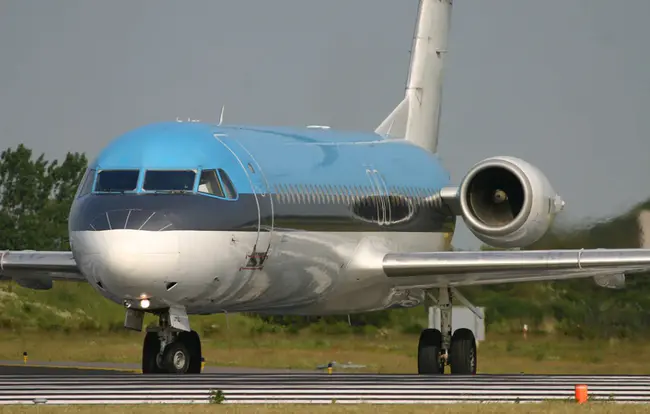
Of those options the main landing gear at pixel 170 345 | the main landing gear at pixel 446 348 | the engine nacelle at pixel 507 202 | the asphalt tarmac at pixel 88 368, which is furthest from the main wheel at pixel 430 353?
the asphalt tarmac at pixel 88 368

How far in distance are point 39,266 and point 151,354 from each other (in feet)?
9.85

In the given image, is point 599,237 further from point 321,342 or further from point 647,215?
point 321,342

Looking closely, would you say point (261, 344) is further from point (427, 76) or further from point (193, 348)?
point (193, 348)

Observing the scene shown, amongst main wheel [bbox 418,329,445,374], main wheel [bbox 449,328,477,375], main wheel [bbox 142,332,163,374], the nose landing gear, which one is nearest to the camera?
the nose landing gear

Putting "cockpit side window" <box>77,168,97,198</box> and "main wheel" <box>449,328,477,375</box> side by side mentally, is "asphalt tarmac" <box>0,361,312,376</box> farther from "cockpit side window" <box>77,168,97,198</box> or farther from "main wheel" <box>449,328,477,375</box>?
"cockpit side window" <box>77,168,97,198</box>

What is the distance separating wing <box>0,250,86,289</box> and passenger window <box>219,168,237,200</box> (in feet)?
12.9

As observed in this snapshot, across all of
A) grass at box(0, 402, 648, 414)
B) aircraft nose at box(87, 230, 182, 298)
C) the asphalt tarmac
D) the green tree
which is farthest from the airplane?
the green tree

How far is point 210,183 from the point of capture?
992 inches

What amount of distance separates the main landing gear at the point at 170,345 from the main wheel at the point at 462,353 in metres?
5.04

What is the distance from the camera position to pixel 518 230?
96.5 feet

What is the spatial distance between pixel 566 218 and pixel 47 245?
2890 cm

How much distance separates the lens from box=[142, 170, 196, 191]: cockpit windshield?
24.6 m

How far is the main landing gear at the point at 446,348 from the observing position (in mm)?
29922

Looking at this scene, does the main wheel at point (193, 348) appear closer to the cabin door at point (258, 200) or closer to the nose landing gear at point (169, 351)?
the nose landing gear at point (169, 351)
